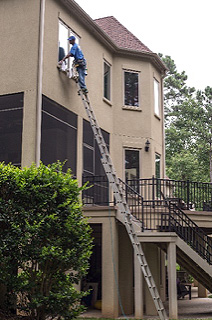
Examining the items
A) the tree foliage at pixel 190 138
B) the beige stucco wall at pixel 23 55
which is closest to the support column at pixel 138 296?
the beige stucco wall at pixel 23 55

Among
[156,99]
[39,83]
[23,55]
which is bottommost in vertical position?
[39,83]

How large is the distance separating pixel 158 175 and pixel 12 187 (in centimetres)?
970

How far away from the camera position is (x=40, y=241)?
934 cm

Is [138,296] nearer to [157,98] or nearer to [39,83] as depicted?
[39,83]

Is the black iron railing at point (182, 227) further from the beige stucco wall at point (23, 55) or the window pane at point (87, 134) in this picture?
the beige stucco wall at point (23, 55)

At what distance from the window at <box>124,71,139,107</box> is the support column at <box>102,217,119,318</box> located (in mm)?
5852

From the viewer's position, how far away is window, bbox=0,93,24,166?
40.2 ft

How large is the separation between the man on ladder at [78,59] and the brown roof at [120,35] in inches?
173

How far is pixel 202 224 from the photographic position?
47.1ft

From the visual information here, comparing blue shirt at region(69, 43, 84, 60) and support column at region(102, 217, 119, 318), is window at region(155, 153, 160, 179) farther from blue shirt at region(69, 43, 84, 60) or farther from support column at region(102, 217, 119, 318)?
blue shirt at region(69, 43, 84, 60)

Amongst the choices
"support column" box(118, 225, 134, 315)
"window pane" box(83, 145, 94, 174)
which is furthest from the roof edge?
"support column" box(118, 225, 134, 315)

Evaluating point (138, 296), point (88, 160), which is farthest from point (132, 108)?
point (138, 296)

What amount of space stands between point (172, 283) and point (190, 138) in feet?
A: 87.7

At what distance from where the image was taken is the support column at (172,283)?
39.4 feet
